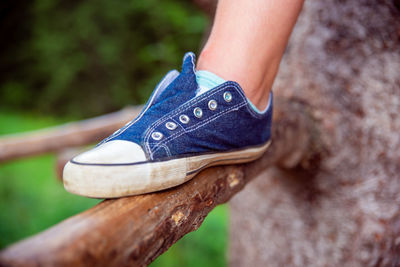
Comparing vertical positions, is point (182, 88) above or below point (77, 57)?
above

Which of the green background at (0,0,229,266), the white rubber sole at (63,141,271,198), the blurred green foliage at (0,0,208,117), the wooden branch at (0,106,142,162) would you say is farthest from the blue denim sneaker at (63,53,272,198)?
the blurred green foliage at (0,0,208,117)

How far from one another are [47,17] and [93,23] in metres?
1.04

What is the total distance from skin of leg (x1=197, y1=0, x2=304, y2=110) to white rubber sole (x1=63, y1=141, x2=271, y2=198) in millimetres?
239

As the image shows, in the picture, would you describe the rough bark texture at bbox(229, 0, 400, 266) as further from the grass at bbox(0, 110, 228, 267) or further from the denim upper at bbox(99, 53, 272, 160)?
the grass at bbox(0, 110, 228, 267)

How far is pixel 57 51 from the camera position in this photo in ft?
18.8

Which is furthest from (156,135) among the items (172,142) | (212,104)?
(212,104)

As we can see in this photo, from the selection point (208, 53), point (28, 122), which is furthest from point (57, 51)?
point (208, 53)

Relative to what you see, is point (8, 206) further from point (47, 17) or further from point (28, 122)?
point (47, 17)

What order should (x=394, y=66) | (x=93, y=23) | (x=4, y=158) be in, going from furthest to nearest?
1. (x=93, y=23)
2. (x=4, y=158)
3. (x=394, y=66)

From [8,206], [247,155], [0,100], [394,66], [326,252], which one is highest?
[394,66]

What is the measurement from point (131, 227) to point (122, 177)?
0.10 metres

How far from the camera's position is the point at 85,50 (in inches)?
225

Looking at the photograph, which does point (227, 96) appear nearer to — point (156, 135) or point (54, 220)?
point (156, 135)

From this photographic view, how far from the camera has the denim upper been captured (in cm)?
59
